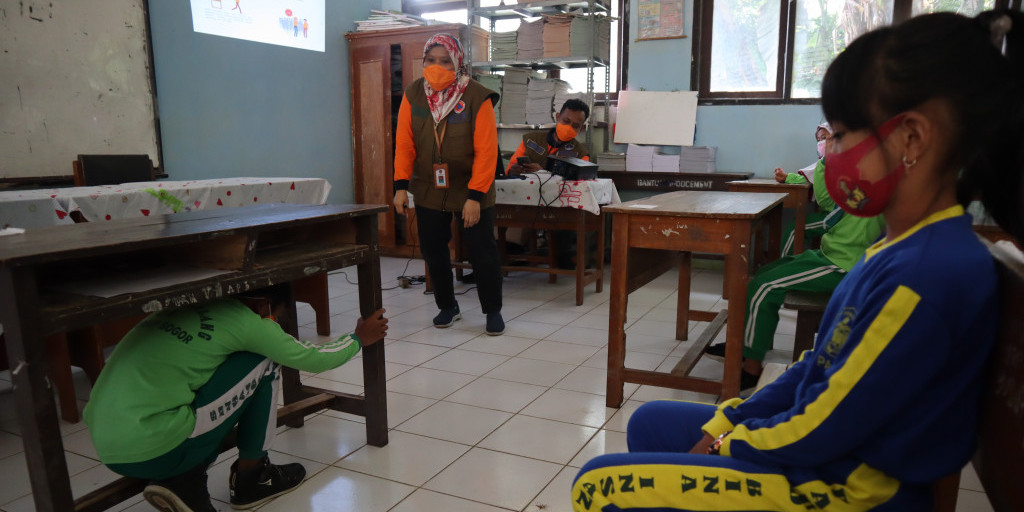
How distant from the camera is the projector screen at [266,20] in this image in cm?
411

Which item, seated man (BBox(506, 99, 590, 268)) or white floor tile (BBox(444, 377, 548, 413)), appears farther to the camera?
seated man (BBox(506, 99, 590, 268))

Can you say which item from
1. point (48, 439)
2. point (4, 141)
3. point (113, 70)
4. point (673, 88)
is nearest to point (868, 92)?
point (48, 439)

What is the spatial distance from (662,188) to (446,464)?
340 centimetres

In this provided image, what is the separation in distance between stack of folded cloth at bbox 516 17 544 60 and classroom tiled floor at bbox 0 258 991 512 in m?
2.08

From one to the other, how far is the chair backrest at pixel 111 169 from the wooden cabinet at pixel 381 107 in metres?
2.18

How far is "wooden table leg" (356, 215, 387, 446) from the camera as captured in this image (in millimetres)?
1855

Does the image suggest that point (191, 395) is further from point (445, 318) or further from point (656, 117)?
point (656, 117)

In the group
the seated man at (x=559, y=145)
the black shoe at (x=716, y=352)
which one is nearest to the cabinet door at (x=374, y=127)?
the seated man at (x=559, y=145)

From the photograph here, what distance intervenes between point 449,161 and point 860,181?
2465 mm

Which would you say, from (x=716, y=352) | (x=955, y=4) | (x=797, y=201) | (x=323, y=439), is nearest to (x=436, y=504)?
(x=323, y=439)

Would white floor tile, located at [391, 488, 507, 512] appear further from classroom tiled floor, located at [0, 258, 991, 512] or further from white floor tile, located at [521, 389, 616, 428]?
white floor tile, located at [521, 389, 616, 428]

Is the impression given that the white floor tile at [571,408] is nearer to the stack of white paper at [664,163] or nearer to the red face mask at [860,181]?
the red face mask at [860,181]

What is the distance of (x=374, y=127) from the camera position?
5340 millimetres

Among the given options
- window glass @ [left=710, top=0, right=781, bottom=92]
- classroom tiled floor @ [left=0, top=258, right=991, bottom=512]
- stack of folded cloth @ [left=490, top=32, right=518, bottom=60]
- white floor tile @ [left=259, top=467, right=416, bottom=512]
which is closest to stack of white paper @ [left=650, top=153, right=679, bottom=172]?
window glass @ [left=710, top=0, right=781, bottom=92]
